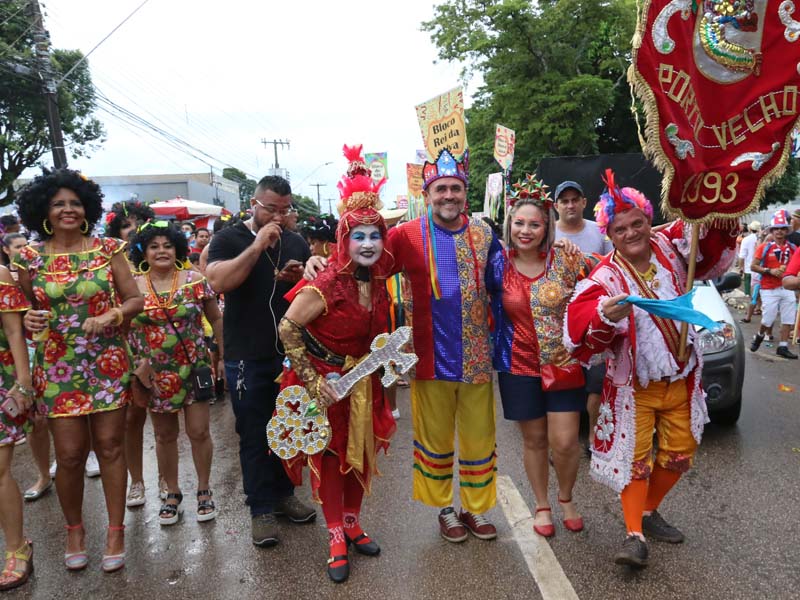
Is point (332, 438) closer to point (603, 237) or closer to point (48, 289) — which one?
point (48, 289)

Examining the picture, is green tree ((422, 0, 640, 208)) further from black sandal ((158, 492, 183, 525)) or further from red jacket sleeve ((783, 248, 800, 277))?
black sandal ((158, 492, 183, 525))

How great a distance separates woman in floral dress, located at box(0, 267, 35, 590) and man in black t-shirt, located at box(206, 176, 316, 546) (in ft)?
3.15

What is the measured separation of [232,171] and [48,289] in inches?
3308

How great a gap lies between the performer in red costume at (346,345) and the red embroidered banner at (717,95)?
1413 mm

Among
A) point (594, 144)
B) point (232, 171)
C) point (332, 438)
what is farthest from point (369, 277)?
point (232, 171)

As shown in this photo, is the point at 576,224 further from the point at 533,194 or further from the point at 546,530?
the point at 546,530

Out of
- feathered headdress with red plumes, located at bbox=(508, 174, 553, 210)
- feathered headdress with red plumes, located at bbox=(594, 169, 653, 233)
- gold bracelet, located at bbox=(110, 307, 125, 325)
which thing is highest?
feathered headdress with red plumes, located at bbox=(508, 174, 553, 210)

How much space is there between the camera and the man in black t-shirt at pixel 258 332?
3.38 meters

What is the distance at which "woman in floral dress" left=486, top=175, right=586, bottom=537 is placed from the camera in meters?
3.19

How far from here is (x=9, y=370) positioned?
3066 mm

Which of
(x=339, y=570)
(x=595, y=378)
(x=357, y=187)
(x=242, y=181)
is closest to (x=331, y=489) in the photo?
(x=339, y=570)

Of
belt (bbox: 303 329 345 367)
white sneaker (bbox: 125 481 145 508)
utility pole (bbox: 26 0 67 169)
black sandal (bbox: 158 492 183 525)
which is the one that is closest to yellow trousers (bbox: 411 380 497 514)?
belt (bbox: 303 329 345 367)

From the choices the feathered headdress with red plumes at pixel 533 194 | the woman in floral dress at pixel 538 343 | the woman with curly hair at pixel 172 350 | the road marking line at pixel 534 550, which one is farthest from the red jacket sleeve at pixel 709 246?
the woman with curly hair at pixel 172 350

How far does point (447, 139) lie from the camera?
24.7 ft
